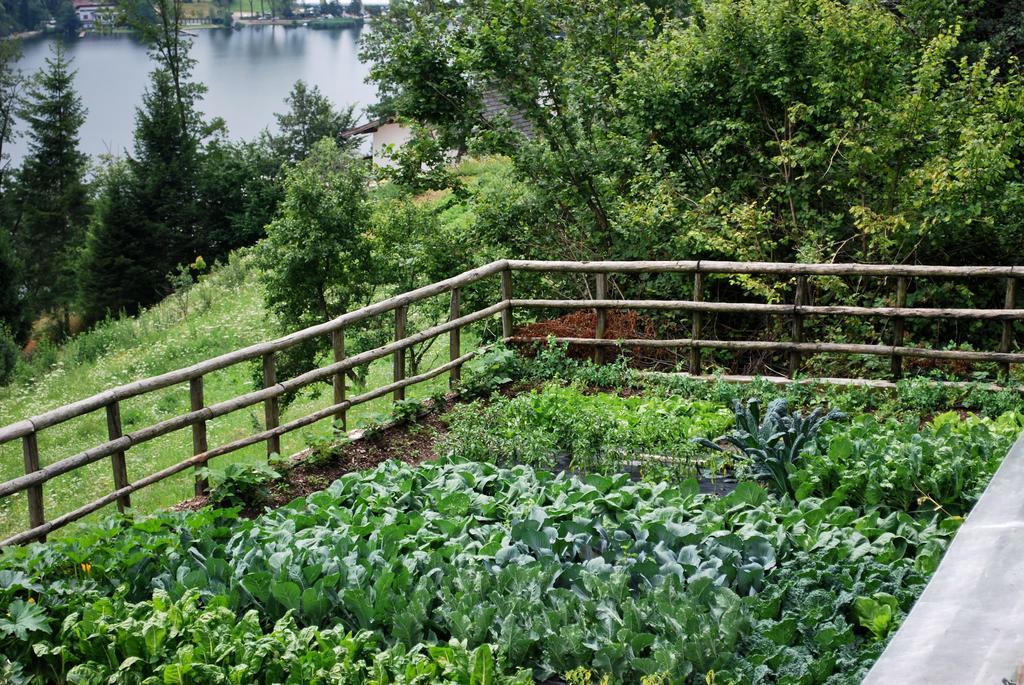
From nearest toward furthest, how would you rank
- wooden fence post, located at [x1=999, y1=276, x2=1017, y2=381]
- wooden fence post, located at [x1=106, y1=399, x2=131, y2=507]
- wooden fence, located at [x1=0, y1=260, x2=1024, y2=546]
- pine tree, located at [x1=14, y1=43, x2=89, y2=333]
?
wooden fence, located at [x1=0, y1=260, x2=1024, y2=546], wooden fence post, located at [x1=106, y1=399, x2=131, y2=507], wooden fence post, located at [x1=999, y1=276, x2=1017, y2=381], pine tree, located at [x1=14, y1=43, x2=89, y2=333]

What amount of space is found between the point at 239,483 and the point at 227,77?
8142 centimetres

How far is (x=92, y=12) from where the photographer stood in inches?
2288

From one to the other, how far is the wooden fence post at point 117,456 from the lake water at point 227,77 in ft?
137

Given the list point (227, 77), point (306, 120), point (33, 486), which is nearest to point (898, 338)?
point (33, 486)

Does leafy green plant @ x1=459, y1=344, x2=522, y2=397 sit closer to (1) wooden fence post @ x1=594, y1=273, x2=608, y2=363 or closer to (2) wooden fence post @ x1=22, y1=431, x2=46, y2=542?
(1) wooden fence post @ x1=594, y1=273, x2=608, y2=363

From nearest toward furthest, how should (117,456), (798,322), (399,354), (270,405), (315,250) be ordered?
(117,456)
(270,405)
(399,354)
(798,322)
(315,250)

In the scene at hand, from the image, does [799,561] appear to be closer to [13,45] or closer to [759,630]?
[759,630]

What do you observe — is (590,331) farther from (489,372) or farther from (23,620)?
(23,620)

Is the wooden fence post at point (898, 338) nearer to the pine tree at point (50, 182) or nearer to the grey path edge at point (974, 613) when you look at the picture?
the grey path edge at point (974, 613)

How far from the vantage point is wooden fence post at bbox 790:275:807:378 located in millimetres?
9281

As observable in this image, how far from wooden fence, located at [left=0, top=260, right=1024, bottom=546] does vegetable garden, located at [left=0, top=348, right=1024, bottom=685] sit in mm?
691

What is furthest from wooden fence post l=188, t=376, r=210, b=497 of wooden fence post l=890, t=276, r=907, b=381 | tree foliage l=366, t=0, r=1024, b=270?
wooden fence post l=890, t=276, r=907, b=381

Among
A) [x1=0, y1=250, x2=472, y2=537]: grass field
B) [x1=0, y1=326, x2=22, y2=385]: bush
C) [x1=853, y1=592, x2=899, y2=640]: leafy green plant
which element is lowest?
[x1=0, y1=326, x2=22, y2=385]: bush

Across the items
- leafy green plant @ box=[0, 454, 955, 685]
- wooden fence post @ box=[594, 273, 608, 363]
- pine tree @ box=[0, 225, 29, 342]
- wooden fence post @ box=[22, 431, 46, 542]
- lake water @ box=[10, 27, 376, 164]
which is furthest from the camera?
lake water @ box=[10, 27, 376, 164]
